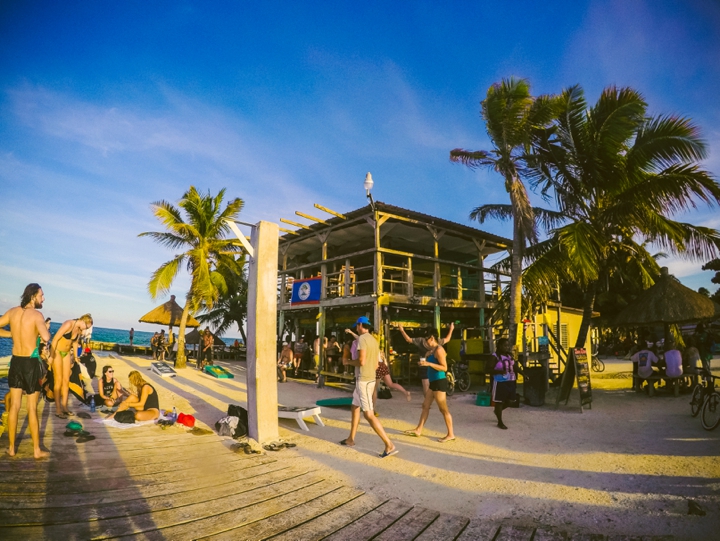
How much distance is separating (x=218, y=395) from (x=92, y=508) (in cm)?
753

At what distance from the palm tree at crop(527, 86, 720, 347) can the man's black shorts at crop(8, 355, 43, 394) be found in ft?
33.7

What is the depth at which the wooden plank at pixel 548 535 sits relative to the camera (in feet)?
10.4

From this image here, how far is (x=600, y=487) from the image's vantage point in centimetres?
432

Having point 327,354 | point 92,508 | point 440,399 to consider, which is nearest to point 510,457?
point 440,399

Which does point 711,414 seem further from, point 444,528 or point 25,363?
point 25,363

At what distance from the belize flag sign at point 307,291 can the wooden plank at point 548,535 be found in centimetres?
1256

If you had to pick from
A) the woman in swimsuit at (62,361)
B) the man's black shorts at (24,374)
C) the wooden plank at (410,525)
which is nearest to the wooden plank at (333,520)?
the wooden plank at (410,525)

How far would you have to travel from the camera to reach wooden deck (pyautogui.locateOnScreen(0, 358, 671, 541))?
308 cm

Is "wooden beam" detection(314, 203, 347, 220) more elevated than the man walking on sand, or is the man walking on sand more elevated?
"wooden beam" detection(314, 203, 347, 220)

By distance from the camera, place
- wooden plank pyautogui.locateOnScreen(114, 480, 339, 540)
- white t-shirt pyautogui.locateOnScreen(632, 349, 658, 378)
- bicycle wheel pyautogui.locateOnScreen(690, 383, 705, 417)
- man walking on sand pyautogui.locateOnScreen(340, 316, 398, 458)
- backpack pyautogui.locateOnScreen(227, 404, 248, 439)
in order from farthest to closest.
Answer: white t-shirt pyautogui.locateOnScreen(632, 349, 658, 378), bicycle wheel pyautogui.locateOnScreen(690, 383, 705, 417), backpack pyautogui.locateOnScreen(227, 404, 248, 439), man walking on sand pyautogui.locateOnScreen(340, 316, 398, 458), wooden plank pyautogui.locateOnScreen(114, 480, 339, 540)

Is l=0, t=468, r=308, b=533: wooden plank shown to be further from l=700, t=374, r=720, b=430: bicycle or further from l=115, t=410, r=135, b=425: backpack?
l=700, t=374, r=720, b=430: bicycle

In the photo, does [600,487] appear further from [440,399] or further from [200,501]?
[200,501]

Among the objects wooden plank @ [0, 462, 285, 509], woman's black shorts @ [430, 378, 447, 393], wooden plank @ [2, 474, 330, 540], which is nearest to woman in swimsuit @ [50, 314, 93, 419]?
wooden plank @ [0, 462, 285, 509]

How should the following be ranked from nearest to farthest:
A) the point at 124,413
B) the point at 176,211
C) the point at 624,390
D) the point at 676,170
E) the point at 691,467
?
1. the point at 691,467
2. the point at 124,413
3. the point at 676,170
4. the point at 624,390
5. the point at 176,211
